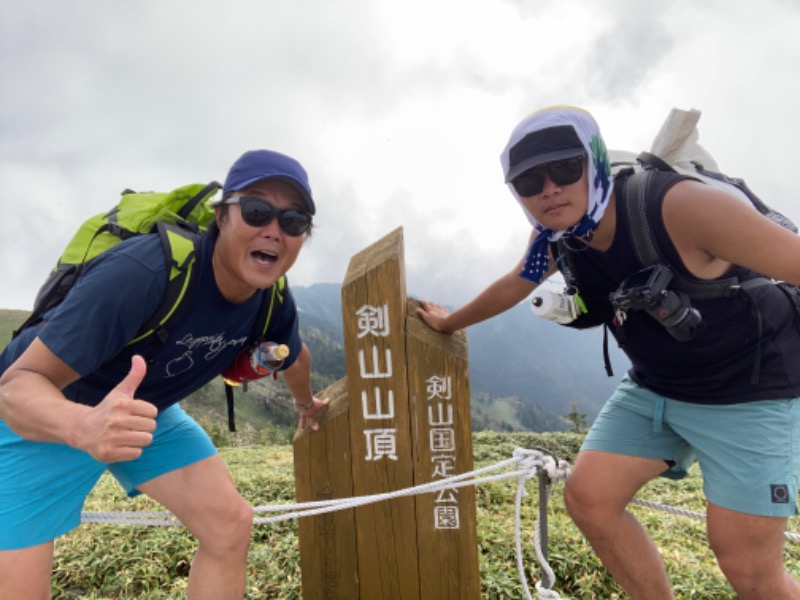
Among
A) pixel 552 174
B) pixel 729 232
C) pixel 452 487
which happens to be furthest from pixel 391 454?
pixel 729 232

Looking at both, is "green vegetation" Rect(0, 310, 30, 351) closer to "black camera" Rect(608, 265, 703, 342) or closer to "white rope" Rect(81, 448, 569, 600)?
"white rope" Rect(81, 448, 569, 600)

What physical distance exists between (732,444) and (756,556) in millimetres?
517

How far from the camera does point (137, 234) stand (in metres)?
2.49

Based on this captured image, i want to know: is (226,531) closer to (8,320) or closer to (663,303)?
(663,303)

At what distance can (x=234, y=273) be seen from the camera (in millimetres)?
2598

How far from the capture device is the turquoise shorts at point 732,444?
241 centimetres

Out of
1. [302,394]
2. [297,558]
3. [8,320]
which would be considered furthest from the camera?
[8,320]

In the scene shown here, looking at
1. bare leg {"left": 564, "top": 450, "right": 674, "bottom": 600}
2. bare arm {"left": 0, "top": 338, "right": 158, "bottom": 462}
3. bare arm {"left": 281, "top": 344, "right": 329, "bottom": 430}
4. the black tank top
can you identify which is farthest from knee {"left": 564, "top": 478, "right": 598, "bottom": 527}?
bare arm {"left": 0, "top": 338, "right": 158, "bottom": 462}

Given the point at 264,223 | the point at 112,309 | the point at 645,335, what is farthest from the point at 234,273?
the point at 645,335

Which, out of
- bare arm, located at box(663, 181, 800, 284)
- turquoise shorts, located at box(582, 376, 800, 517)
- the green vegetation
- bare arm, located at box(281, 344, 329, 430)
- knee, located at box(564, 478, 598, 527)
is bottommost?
knee, located at box(564, 478, 598, 527)

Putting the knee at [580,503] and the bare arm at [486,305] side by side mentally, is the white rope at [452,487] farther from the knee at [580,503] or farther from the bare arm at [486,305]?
the bare arm at [486,305]

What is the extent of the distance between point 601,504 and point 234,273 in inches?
93.3

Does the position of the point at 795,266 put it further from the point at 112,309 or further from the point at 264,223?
the point at 112,309

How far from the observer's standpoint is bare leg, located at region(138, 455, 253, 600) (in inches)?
103
